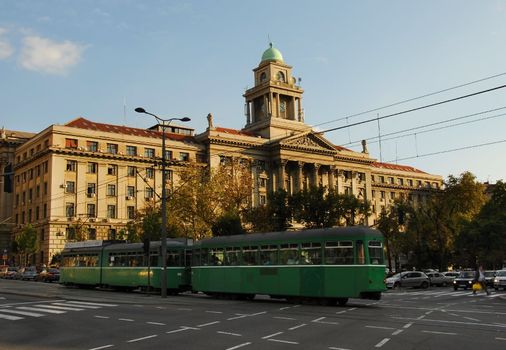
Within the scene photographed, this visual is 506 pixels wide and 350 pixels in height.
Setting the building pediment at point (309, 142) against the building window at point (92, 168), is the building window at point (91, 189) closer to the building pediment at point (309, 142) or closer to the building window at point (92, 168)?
the building window at point (92, 168)

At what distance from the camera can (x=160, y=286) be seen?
3288cm

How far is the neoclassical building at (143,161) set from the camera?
3049 inches

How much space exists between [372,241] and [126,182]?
2483 inches

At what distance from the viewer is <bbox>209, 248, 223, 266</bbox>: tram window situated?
96.9ft

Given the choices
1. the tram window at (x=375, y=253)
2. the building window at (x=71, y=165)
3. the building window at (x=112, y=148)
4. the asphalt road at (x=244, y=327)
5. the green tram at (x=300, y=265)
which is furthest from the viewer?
the building window at (x=112, y=148)

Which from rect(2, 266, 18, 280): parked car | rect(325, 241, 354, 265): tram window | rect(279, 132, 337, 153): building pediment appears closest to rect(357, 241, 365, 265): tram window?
rect(325, 241, 354, 265): tram window

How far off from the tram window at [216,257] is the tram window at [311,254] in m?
5.59

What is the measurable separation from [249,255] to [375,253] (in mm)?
6569

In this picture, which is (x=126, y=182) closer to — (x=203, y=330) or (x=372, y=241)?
(x=372, y=241)

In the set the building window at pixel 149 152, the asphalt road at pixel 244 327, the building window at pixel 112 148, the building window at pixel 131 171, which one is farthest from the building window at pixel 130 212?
the asphalt road at pixel 244 327

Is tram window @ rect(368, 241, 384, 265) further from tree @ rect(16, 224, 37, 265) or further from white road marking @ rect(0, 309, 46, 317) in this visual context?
tree @ rect(16, 224, 37, 265)

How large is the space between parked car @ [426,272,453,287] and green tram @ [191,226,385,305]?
1091 inches

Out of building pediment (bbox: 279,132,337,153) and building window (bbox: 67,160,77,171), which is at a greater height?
building pediment (bbox: 279,132,337,153)

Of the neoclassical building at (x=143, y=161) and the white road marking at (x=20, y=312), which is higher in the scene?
the neoclassical building at (x=143, y=161)
